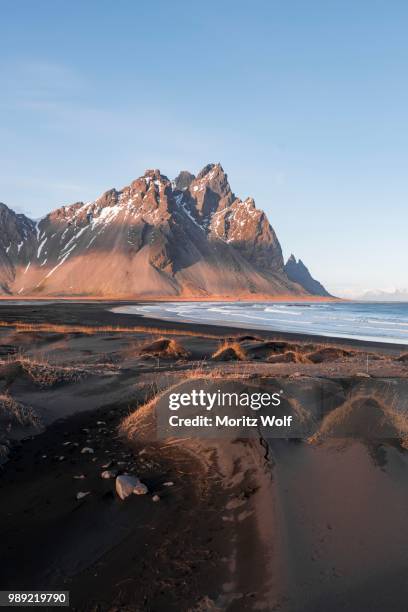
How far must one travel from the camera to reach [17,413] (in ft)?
31.1

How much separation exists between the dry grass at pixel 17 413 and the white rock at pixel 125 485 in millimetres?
4091

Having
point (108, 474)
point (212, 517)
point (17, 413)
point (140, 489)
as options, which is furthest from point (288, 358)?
point (212, 517)

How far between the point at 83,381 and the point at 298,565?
1051 centimetres

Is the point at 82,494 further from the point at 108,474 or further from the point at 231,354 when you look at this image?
the point at 231,354

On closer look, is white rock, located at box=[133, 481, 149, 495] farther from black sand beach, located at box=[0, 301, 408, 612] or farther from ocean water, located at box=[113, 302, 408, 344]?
ocean water, located at box=[113, 302, 408, 344]

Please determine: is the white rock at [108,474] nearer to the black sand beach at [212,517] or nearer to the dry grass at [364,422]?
the black sand beach at [212,517]

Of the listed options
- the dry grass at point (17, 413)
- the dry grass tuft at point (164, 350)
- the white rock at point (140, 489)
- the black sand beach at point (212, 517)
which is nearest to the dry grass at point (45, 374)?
the black sand beach at point (212, 517)

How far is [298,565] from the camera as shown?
14.7 feet

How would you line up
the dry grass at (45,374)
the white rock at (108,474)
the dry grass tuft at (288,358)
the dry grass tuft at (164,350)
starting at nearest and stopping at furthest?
the white rock at (108,474) → the dry grass at (45,374) → the dry grass tuft at (288,358) → the dry grass tuft at (164,350)

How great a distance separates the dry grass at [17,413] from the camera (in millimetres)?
9422

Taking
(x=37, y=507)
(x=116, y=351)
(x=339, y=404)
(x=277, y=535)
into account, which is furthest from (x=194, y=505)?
(x=116, y=351)

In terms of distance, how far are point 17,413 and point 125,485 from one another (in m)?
4.38

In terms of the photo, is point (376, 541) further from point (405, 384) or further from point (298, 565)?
point (405, 384)

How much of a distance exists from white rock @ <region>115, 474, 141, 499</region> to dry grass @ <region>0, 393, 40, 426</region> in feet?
13.4
